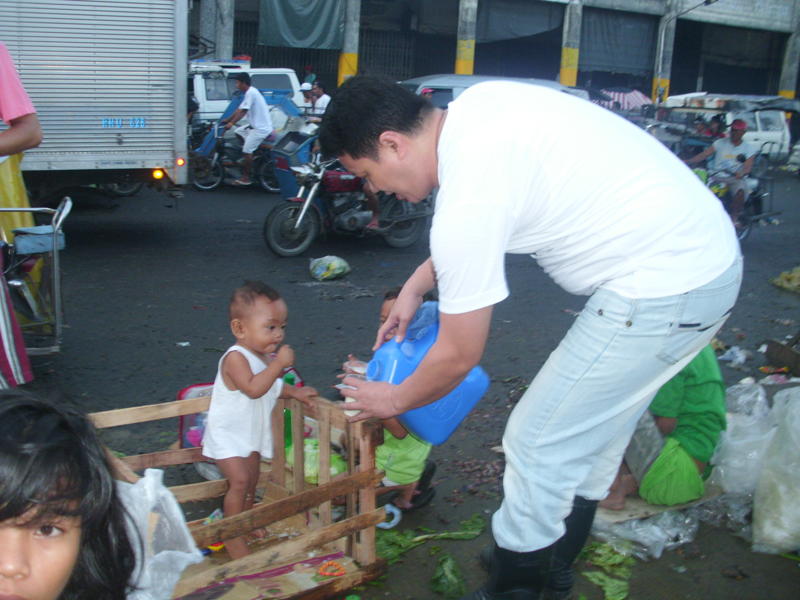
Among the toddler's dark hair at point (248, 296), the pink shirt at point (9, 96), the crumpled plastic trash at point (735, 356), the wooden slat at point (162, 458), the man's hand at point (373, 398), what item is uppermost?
the pink shirt at point (9, 96)

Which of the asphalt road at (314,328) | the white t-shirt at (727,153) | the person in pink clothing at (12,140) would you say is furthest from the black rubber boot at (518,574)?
the white t-shirt at (727,153)

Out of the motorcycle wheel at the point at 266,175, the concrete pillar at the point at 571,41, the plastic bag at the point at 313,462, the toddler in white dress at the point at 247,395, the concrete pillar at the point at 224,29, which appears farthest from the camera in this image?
the concrete pillar at the point at 571,41

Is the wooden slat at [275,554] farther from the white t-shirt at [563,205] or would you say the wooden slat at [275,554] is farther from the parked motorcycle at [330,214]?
the parked motorcycle at [330,214]

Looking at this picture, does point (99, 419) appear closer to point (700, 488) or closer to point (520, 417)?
point (520, 417)

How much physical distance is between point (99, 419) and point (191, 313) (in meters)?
3.47

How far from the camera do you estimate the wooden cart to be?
2627 mm

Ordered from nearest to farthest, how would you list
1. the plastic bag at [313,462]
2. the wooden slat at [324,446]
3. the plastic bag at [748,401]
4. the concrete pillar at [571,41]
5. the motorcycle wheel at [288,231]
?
the wooden slat at [324,446]
the plastic bag at [313,462]
the plastic bag at [748,401]
the motorcycle wheel at [288,231]
the concrete pillar at [571,41]

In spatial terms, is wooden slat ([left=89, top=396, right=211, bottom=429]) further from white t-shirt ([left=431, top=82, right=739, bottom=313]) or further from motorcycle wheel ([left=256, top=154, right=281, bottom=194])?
motorcycle wheel ([left=256, top=154, right=281, bottom=194])

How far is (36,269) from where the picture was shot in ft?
16.5

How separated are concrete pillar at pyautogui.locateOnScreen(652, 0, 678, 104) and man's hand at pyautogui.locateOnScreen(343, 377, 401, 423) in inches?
1017

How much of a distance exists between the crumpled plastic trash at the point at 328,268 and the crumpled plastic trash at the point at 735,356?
333cm

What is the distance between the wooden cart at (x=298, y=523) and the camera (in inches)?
103

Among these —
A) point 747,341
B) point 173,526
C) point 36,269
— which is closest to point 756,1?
point 747,341

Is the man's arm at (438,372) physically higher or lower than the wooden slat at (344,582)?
higher
